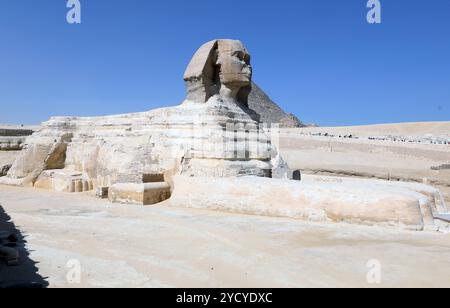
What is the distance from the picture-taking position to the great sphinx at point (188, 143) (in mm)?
8969

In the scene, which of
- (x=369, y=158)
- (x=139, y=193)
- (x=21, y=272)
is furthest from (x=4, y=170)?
(x=369, y=158)

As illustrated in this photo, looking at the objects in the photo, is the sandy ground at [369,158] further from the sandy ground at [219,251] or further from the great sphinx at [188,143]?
the sandy ground at [219,251]

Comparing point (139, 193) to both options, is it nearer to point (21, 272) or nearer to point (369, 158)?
point (21, 272)

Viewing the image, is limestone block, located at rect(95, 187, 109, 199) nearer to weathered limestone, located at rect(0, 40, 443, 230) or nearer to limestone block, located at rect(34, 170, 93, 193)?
weathered limestone, located at rect(0, 40, 443, 230)

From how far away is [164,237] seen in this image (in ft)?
18.8

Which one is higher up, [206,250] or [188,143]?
[188,143]

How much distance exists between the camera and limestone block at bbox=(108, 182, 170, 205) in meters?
8.75

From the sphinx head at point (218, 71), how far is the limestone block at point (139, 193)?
7.80 ft

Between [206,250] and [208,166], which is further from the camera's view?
[208,166]

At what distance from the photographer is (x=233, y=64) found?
9.84 metres

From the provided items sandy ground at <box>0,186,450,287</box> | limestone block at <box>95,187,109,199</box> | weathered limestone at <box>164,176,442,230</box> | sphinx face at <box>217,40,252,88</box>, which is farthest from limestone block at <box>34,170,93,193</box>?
sphinx face at <box>217,40,252,88</box>

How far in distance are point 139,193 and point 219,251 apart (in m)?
4.20

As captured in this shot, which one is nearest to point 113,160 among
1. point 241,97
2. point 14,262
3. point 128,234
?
point 241,97
